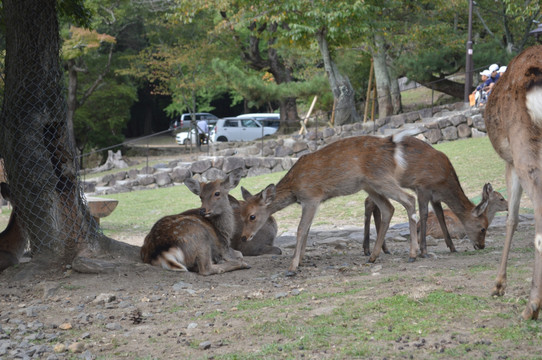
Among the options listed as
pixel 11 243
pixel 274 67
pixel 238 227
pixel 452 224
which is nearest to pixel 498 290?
pixel 238 227

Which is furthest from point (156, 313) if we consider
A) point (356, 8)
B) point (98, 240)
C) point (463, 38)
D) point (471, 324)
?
point (463, 38)

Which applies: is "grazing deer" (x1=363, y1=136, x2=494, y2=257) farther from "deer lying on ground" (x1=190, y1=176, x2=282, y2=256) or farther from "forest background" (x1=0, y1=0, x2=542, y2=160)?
"forest background" (x1=0, y1=0, x2=542, y2=160)

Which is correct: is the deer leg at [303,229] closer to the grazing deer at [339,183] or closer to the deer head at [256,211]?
the grazing deer at [339,183]

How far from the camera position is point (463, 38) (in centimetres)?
2606

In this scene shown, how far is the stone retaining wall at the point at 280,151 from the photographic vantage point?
21031 mm

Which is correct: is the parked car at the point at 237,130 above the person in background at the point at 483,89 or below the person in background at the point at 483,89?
below

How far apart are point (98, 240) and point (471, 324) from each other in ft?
14.2

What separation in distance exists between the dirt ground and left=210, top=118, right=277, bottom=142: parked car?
25.2 metres

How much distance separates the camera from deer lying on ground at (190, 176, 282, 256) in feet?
24.6

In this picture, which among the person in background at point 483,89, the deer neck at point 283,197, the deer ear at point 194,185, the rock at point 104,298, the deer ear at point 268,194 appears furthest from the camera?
the person in background at point 483,89

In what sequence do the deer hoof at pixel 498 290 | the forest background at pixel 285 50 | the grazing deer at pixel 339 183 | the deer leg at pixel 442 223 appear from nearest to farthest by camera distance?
1. the deer hoof at pixel 498 290
2. the grazing deer at pixel 339 183
3. the deer leg at pixel 442 223
4. the forest background at pixel 285 50

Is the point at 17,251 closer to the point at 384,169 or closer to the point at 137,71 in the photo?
the point at 384,169

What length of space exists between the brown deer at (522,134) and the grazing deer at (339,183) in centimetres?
233

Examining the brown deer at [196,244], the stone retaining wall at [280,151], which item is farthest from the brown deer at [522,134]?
the stone retaining wall at [280,151]
